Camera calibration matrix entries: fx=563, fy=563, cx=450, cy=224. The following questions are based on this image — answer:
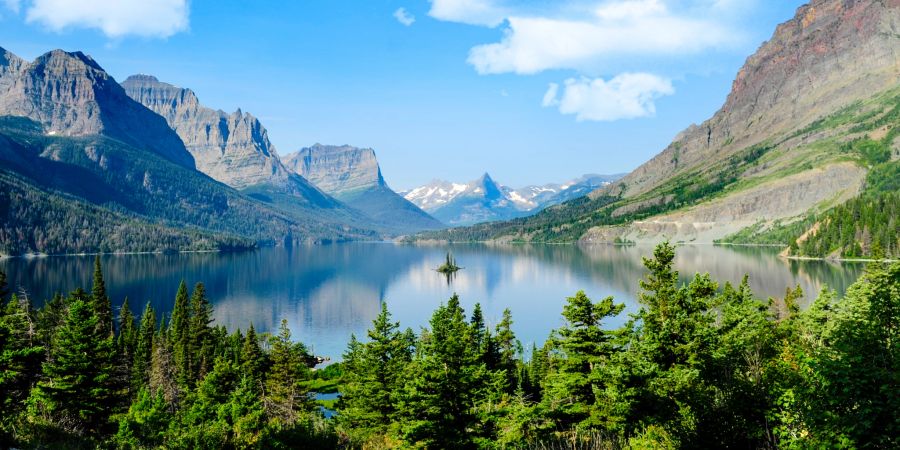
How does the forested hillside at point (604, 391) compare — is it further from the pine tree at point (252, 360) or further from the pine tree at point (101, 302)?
the pine tree at point (101, 302)

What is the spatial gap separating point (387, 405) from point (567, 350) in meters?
15.6

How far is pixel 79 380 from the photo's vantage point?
3881 centimetres

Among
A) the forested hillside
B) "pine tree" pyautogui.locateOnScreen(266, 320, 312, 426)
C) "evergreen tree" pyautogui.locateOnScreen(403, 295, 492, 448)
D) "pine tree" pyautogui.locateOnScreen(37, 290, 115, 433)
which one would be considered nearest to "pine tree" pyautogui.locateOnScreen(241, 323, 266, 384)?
"pine tree" pyautogui.locateOnScreen(266, 320, 312, 426)

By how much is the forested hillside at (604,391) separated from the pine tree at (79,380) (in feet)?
0.34

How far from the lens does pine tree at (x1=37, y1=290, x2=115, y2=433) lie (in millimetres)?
37719

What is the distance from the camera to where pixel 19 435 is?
19.6 m

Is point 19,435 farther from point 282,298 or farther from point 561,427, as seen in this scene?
point 282,298

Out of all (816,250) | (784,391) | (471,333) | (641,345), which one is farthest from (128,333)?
(816,250)

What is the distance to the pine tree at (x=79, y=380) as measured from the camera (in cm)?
3772

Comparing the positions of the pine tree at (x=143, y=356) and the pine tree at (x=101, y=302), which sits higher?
the pine tree at (x=101, y=302)

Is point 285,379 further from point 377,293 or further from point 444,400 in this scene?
point 377,293

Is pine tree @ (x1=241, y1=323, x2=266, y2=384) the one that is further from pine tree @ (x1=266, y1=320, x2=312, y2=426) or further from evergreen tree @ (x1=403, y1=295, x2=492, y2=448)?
evergreen tree @ (x1=403, y1=295, x2=492, y2=448)

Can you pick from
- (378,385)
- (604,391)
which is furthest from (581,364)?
(378,385)

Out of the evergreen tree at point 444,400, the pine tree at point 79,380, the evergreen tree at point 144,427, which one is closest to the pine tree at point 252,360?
the evergreen tree at point 144,427
